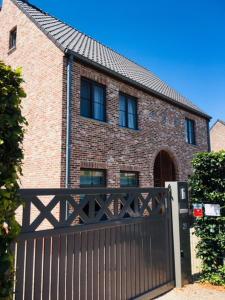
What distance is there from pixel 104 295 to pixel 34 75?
8697mm

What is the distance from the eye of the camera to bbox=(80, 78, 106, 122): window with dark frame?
9.94 meters

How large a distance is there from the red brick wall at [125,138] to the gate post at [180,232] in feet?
12.9

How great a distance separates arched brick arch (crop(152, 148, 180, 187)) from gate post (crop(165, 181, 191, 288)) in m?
7.89

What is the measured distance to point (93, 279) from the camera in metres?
3.94

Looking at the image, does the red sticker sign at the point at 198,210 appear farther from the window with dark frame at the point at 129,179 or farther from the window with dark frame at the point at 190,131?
the window with dark frame at the point at 190,131


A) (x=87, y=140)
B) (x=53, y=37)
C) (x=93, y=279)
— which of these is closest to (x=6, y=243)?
(x=93, y=279)

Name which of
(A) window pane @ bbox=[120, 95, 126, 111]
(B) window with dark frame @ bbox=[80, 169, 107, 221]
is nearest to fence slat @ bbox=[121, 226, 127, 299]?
(B) window with dark frame @ bbox=[80, 169, 107, 221]

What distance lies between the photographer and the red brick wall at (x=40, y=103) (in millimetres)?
9094

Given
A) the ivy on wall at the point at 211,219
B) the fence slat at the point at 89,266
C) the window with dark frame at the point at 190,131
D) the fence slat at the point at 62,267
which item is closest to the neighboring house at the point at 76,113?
the window with dark frame at the point at 190,131

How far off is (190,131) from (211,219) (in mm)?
11080

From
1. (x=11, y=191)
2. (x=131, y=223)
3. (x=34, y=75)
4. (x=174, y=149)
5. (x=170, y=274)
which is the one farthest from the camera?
(x=174, y=149)

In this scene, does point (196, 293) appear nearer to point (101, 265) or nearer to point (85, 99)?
point (101, 265)

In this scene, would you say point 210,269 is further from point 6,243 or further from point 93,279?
point 6,243

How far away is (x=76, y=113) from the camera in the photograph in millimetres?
9359
